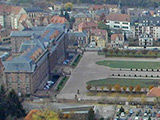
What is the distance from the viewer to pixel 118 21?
65.7 m

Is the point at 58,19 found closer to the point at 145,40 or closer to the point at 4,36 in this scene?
the point at 4,36

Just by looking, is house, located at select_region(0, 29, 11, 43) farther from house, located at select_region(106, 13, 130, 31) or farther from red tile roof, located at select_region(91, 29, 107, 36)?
house, located at select_region(106, 13, 130, 31)

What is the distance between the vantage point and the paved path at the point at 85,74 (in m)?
42.2

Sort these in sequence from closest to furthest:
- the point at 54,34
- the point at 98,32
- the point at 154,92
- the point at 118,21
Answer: the point at 154,92 < the point at 54,34 < the point at 98,32 < the point at 118,21

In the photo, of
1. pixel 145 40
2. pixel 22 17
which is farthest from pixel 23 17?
pixel 145 40

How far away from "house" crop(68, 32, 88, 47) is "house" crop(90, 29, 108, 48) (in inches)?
38.5

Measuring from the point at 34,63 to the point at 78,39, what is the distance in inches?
753

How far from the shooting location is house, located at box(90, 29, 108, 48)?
59.2 meters

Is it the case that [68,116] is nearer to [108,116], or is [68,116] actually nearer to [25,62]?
[108,116]

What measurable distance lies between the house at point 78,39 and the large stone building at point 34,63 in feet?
21.2

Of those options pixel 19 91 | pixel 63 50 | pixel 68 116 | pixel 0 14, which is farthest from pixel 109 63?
pixel 0 14

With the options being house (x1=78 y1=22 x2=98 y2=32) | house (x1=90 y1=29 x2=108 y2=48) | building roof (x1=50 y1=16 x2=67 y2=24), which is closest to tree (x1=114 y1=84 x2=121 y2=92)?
house (x1=90 y1=29 x2=108 y2=48)

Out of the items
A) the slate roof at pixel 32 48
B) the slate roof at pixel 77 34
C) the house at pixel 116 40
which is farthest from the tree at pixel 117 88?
the slate roof at pixel 77 34

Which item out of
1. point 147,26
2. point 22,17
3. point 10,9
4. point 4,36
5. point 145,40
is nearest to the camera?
point 145,40
